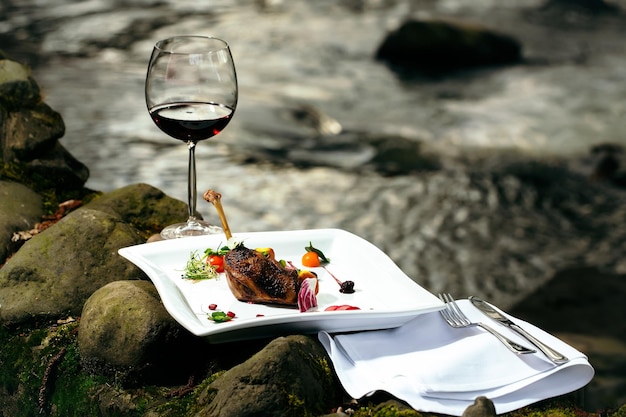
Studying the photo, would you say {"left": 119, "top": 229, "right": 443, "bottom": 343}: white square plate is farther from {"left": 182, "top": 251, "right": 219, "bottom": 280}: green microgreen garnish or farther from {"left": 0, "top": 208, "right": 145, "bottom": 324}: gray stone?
{"left": 0, "top": 208, "right": 145, "bottom": 324}: gray stone

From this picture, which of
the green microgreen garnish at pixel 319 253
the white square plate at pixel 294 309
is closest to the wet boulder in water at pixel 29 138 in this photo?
the white square plate at pixel 294 309

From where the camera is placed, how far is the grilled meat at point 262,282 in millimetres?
2398

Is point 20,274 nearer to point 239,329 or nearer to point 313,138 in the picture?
point 239,329

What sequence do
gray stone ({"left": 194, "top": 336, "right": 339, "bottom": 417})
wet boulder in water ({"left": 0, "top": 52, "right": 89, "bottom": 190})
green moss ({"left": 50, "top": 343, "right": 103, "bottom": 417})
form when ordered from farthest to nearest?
1. wet boulder in water ({"left": 0, "top": 52, "right": 89, "bottom": 190})
2. green moss ({"left": 50, "top": 343, "right": 103, "bottom": 417})
3. gray stone ({"left": 194, "top": 336, "right": 339, "bottom": 417})

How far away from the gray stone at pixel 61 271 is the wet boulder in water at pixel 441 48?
13191 millimetres

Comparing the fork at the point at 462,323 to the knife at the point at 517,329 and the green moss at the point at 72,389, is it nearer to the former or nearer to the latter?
the knife at the point at 517,329

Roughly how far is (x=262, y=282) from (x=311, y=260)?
38 cm

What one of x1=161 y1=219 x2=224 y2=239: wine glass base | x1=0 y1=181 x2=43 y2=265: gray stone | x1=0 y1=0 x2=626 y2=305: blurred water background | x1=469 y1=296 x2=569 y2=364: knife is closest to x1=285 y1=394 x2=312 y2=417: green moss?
x1=469 y1=296 x2=569 y2=364: knife

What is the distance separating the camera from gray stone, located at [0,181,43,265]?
3.32 metres

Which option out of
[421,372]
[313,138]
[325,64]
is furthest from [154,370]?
[325,64]

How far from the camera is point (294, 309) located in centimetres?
241

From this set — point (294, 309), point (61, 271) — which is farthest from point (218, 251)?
point (61, 271)

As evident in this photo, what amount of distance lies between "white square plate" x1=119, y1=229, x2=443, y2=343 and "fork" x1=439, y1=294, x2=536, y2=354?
0.07 metres

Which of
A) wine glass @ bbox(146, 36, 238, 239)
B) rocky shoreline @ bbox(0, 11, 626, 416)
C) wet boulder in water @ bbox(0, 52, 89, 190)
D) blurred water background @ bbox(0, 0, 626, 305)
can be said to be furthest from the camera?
blurred water background @ bbox(0, 0, 626, 305)
